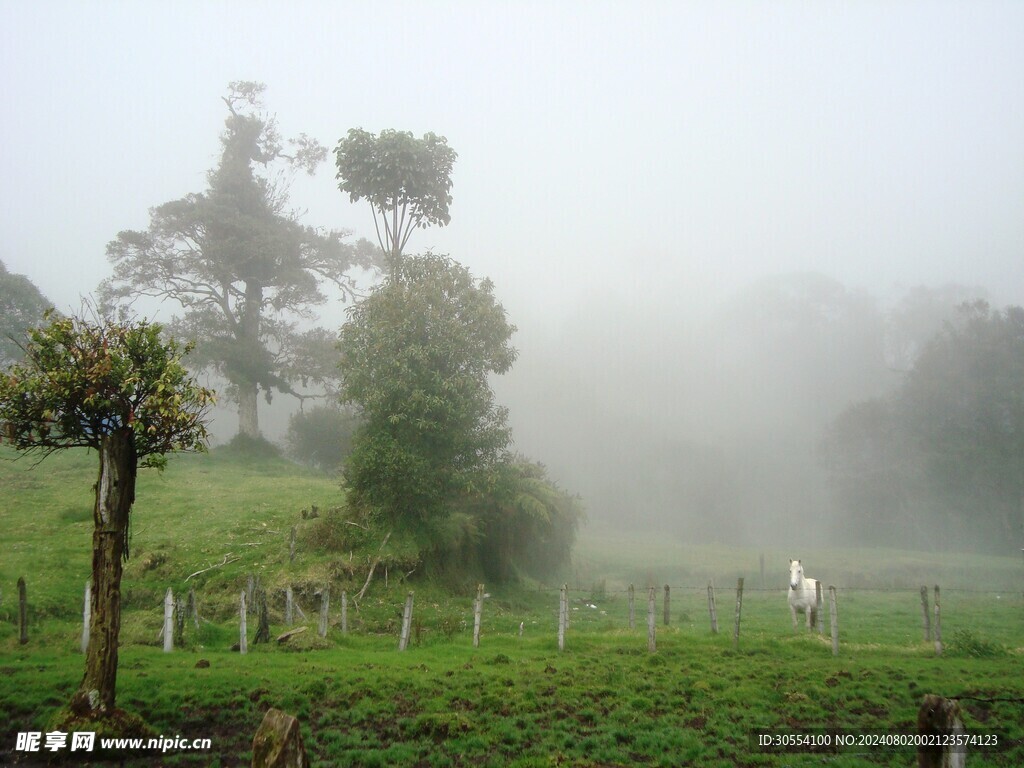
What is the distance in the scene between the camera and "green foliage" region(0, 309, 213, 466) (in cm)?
1002

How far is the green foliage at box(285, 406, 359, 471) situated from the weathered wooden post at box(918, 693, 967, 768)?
2004 inches

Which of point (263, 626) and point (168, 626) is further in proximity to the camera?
point (263, 626)

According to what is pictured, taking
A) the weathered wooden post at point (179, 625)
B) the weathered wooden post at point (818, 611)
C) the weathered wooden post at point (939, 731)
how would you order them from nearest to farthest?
the weathered wooden post at point (939, 731)
the weathered wooden post at point (179, 625)
the weathered wooden post at point (818, 611)

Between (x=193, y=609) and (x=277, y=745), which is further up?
(x=277, y=745)

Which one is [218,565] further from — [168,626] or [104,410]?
[104,410]

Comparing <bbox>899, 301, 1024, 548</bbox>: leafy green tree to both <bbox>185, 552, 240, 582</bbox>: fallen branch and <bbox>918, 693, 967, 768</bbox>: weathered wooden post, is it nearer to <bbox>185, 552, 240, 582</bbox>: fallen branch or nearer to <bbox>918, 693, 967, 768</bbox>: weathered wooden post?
<bbox>185, 552, 240, 582</bbox>: fallen branch

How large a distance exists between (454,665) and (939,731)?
1107cm

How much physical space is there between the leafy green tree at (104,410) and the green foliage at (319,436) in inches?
1736

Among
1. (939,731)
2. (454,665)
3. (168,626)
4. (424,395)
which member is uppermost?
(424,395)

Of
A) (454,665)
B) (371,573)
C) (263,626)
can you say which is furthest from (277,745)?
(371,573)

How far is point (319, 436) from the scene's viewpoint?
5553 centimetres

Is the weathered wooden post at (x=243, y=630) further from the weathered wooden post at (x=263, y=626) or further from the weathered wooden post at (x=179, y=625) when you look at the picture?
the weathered wooden post at (x=179, y=625)

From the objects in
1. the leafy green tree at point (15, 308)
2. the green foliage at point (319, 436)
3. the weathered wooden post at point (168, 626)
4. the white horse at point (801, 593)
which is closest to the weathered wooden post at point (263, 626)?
the weathered wooden post at point (168, 626)

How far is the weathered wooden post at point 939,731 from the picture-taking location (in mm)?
5898
